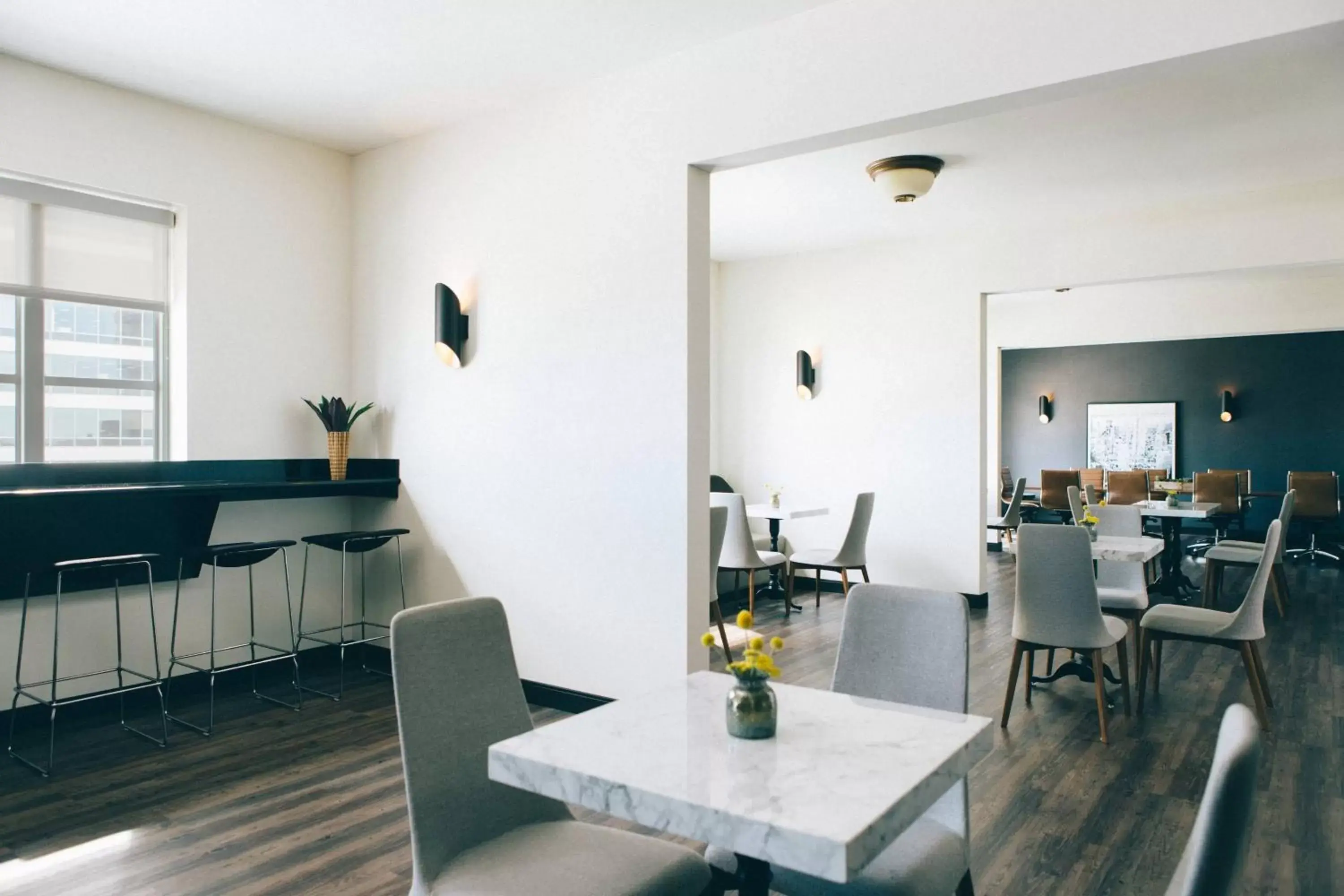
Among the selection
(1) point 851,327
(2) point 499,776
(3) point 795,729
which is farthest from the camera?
(1) point 851,327

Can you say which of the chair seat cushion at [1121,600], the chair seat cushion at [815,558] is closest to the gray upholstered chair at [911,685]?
the chair seat cushion at [1121,600]

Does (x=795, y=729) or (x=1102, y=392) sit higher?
(x=1102, y=392)

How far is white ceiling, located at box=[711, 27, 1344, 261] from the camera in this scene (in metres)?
4.24

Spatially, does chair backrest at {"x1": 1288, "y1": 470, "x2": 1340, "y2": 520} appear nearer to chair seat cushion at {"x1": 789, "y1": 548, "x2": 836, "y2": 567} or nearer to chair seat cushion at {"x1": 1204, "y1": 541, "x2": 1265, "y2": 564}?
chair seat cushion at {"x1": 1204, "y1": 541, "x2": 1265, "y2": 564}

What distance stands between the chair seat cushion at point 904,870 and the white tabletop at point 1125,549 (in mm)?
2554

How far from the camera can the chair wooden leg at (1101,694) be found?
155 inches

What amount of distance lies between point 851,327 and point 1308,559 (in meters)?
6.32

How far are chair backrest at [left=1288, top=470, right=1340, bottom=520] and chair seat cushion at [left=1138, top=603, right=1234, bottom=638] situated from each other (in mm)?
6333

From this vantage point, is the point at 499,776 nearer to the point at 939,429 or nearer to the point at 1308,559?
the point at 939,429

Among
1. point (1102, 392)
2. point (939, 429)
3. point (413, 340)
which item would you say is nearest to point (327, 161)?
point (413, 340)

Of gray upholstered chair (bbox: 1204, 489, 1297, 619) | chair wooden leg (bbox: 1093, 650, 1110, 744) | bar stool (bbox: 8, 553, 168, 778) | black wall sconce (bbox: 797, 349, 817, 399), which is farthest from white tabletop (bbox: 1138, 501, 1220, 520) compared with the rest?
bar stool (bbox: 8, 553, 168, 778)

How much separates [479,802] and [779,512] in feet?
16.6

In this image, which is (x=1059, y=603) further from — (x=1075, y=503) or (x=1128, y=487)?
(x=1128, y=487)

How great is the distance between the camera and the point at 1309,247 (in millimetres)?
5590
